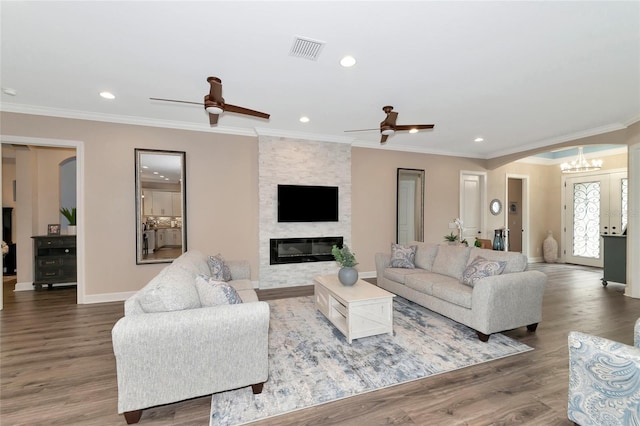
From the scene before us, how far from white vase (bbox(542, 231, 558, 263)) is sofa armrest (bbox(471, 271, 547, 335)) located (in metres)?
5.88

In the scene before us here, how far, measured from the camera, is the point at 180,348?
69.3 inches

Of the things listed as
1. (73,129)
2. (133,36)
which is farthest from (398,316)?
(73,129)

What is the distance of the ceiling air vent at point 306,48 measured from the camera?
2.35 meters

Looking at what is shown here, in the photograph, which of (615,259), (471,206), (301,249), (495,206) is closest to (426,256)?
(301,249)

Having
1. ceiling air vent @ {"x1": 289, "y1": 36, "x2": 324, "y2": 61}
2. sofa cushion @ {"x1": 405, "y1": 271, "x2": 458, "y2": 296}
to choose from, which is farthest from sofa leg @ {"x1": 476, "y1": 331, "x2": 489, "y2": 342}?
ceiling air vent @ {"x1": 289, "y1": 36, "x2": 324, "y2": 61}

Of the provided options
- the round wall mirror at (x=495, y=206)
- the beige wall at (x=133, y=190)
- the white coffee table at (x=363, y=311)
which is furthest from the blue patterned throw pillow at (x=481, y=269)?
the round wall mirror at (x=495, y=206)

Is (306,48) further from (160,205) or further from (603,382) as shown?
(160,205)

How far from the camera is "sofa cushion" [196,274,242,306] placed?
6.79ft

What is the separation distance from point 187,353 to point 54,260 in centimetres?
497

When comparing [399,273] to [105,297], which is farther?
[105,297]

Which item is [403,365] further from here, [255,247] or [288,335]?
[255,247]

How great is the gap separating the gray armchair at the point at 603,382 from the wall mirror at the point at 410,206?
4.55 meters

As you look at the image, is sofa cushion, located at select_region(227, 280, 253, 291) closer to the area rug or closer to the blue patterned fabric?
the area rug

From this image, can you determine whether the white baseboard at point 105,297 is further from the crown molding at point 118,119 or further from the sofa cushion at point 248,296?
the crown molding at point 118,119
